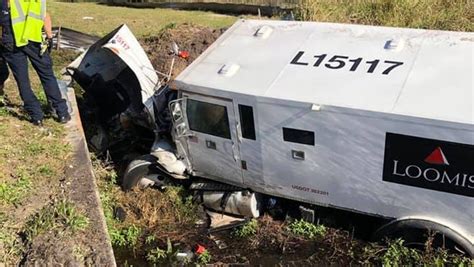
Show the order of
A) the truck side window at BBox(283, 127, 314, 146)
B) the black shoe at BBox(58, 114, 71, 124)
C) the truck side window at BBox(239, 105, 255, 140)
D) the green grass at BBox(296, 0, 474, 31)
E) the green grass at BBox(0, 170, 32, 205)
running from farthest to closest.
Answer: the green grass at BBox(296, 0, 474, 31)
the black shoe at BBox(58, 114, 71, 124)
the truck side window at BBox(239, 105, 255, 140)
the green grass at BBox(0, 170, 32, 205)
the truck side window at BBox(283, 127, 314, 146)

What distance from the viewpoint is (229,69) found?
6832 millimetres

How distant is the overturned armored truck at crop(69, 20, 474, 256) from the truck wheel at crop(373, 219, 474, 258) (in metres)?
0.02

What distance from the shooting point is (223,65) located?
7008 millimetres

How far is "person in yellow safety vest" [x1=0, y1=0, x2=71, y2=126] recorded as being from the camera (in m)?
6.97

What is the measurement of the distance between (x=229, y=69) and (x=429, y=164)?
2506mm

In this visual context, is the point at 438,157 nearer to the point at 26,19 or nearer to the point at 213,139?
the point at 213,139

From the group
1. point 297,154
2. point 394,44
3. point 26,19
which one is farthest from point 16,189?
point 394,44

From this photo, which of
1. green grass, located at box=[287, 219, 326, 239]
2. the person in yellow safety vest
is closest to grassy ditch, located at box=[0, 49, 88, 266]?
the person in yellow safety vest

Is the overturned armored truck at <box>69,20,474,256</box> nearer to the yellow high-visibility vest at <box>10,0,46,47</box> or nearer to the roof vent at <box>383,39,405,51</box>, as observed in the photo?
the roof vent at <box>383,39,405,51</box>

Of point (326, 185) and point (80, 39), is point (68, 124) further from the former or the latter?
point (80, 39)

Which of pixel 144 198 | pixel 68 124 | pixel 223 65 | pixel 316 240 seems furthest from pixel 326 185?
pixel 68 124

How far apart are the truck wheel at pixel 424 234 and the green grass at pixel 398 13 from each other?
571cm

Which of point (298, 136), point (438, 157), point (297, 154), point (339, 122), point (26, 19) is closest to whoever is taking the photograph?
point (438, 157)

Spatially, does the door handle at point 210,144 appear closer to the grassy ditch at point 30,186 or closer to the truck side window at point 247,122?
the truck side window at point 247,122
